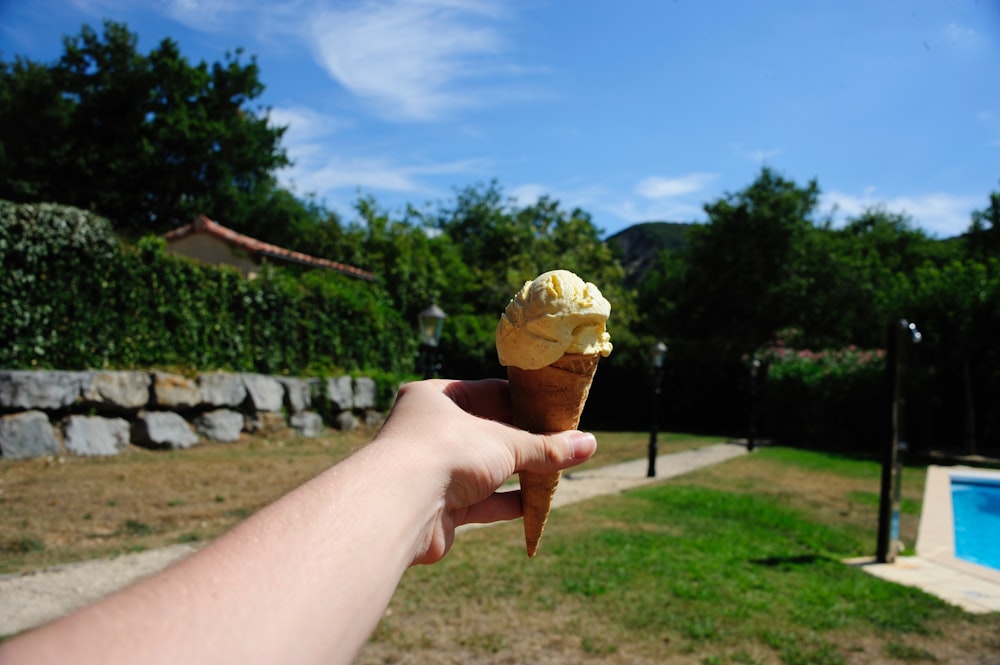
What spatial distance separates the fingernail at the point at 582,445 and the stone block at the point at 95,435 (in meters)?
11.1

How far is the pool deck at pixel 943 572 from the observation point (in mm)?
6246

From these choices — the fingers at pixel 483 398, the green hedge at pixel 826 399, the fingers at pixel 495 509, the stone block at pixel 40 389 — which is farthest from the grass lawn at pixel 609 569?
the green hedge at pixel 826 399

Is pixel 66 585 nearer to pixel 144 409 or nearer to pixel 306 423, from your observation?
pixel 144 409

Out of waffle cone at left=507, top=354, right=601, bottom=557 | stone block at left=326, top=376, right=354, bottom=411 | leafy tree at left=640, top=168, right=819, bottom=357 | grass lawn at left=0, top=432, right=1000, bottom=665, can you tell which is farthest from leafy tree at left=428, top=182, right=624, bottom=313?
waffle cone at left=507, top=354, right=601, bottom=557

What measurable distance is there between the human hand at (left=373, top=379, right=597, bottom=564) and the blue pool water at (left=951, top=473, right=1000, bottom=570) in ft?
31.1

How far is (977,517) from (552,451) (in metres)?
13.5

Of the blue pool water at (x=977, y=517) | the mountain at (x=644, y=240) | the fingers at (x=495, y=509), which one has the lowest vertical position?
the blue pool water at (x=977, y=517)

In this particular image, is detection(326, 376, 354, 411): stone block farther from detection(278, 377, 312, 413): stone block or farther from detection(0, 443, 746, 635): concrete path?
detection(0, 443, 746, 635): concrete path

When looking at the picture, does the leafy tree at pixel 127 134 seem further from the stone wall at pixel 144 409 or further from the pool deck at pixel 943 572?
the pool deck at pixel 943 572

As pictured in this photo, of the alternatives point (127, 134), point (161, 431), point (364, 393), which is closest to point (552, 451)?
point (161, 431)

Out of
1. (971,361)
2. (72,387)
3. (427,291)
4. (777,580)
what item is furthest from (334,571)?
(427,291)

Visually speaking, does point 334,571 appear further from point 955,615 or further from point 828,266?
point 828,266

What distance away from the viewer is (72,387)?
10711 millimetres

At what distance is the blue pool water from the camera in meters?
9.70
